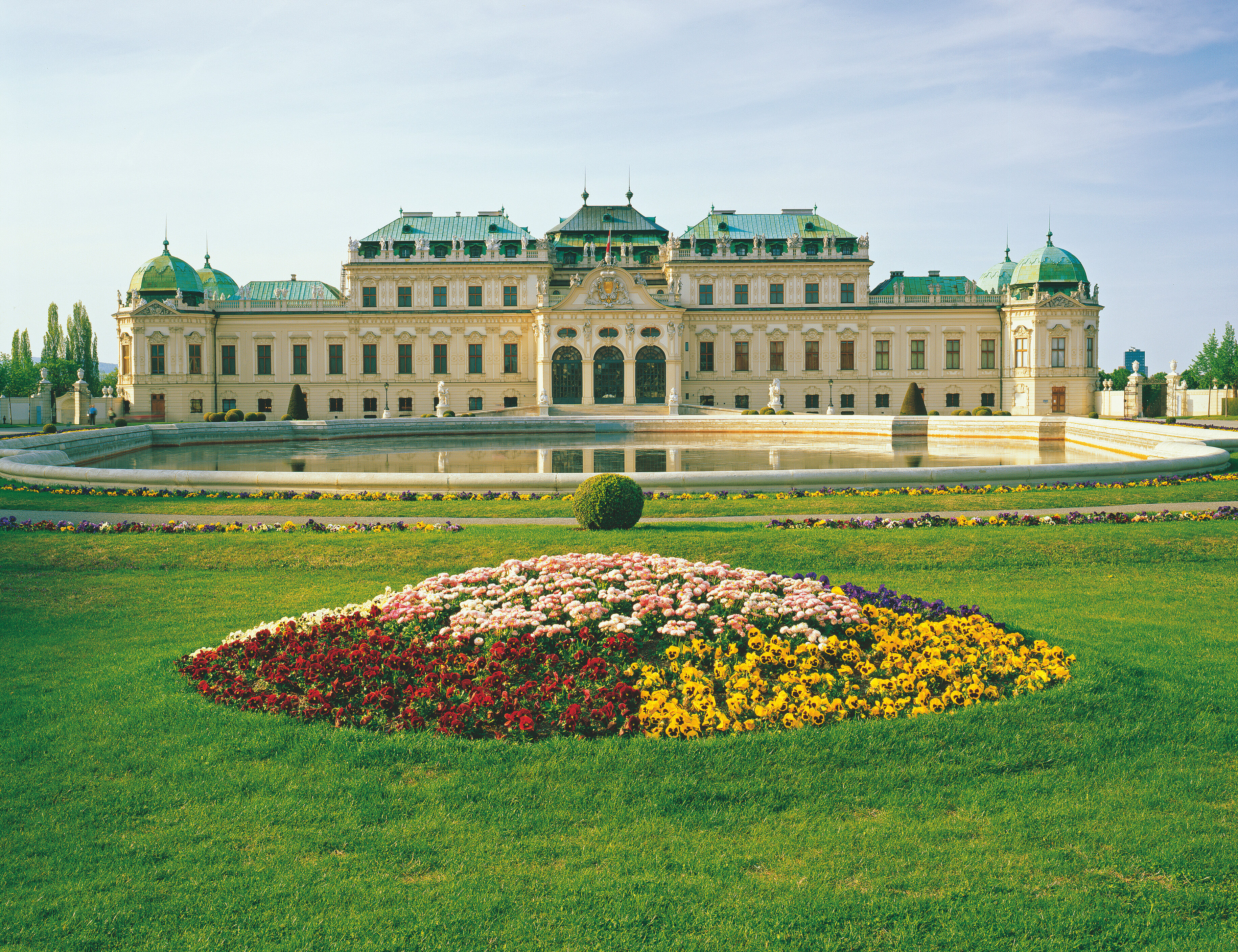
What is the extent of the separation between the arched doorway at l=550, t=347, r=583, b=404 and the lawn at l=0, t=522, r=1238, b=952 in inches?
2317

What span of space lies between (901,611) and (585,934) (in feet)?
18.9

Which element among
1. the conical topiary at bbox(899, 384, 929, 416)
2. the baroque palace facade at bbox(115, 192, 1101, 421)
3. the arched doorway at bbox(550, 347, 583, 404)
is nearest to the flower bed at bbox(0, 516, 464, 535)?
the conical topiary at bbox(899, 384, 929, 416)

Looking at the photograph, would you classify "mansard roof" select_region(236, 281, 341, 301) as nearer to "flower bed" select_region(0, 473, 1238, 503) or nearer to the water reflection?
the water reflection

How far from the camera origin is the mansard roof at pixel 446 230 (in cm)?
7231

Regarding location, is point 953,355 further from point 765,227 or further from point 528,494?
point 528,494

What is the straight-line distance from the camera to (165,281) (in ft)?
235

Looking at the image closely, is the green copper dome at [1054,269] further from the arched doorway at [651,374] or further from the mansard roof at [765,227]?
the arched doorway at [651,374]

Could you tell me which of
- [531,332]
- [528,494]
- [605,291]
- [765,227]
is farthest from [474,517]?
[765,227]

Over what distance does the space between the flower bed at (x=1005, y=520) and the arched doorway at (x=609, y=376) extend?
5010cm

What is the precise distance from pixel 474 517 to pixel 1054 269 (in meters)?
63.9

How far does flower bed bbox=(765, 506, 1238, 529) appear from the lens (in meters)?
17.5

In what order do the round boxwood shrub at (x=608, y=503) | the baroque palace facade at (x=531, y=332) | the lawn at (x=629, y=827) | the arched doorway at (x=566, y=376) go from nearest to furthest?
the lawn at (x=629, y=827)
the round boxwood shrub at (x=608, y=503)
the arched doorway at (x=566, y=376)
the baroque palace facade at (x=531, y=332)

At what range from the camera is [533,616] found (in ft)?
30.0

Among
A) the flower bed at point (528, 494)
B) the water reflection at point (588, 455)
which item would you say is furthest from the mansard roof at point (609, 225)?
the flower bed at point (528, 494)
